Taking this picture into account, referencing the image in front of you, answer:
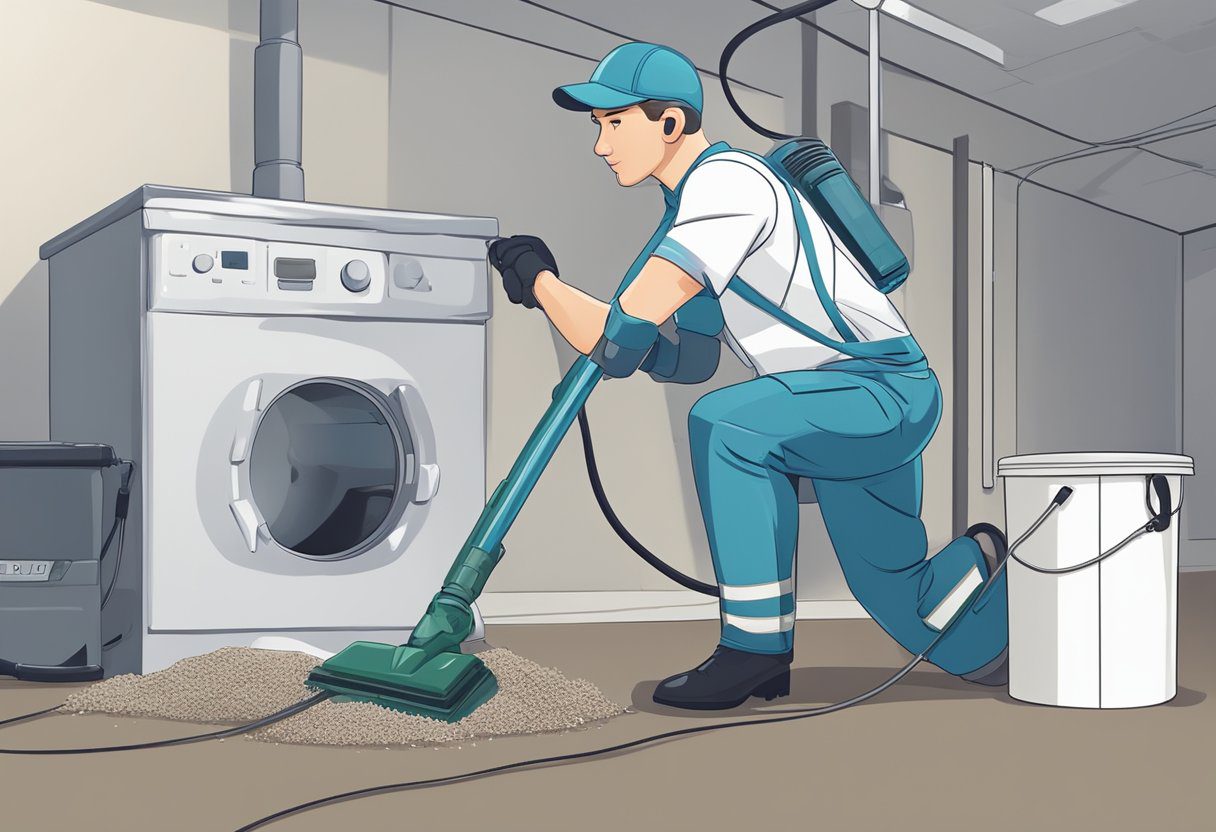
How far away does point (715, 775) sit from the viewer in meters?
1.20

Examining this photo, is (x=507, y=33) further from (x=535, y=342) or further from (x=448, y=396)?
(x=448, y=396)

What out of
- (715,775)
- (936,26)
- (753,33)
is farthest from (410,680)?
(936,26)

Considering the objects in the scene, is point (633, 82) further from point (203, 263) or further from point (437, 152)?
point (437, 152)

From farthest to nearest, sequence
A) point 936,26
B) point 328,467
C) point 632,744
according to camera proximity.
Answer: point 936,26
point 328,467
point 632,744

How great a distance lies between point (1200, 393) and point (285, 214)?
4.62m

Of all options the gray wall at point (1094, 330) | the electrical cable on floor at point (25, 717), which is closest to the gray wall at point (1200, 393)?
the gray wall at point (1094, 330)

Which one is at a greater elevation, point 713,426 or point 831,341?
point 831,341

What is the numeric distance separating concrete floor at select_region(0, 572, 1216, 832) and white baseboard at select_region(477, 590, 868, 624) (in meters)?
1.00

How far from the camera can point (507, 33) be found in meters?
2.76

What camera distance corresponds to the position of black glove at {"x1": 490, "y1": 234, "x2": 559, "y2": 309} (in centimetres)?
166

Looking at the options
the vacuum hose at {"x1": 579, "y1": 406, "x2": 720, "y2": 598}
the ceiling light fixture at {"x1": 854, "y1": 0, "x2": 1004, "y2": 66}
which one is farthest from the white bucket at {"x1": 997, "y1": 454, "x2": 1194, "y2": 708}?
the ceiling light fixture at {"x1": 854, "y1": 0, "x2": 1004, "y2": 66}

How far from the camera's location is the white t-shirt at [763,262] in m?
1.58

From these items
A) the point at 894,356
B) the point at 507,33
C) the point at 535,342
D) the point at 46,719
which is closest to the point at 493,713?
the point at 46,719

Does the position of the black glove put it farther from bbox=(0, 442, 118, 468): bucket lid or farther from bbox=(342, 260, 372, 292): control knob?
bbox=(0, 442, 118, 468): bucket lid
